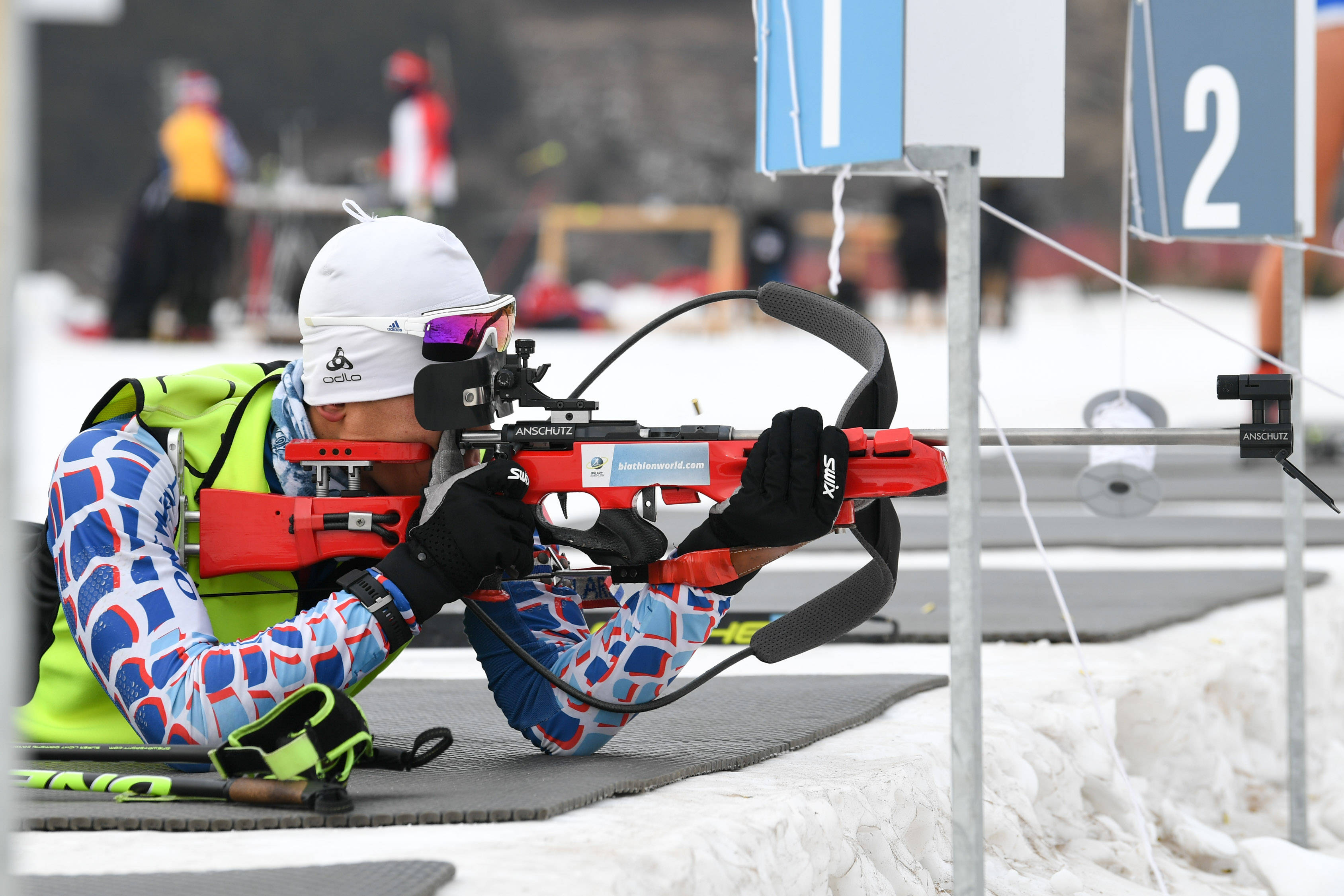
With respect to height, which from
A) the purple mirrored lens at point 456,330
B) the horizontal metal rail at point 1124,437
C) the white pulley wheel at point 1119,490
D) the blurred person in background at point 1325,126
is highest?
the blurred person in background at point 1325,126

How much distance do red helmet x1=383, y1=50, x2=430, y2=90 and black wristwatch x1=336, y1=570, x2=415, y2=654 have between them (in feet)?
39.1

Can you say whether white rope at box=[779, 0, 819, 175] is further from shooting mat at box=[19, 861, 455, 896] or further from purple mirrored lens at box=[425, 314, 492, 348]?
shooting mat at box=[19, 861, 455, 896]

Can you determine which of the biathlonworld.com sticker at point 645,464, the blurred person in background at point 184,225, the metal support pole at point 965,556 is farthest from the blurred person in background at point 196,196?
the metal support pole at point 965,556

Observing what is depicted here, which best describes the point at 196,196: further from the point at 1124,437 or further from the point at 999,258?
the point at 1124,437

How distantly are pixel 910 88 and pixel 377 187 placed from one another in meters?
14.7

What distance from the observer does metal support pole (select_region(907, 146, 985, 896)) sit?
2.16m

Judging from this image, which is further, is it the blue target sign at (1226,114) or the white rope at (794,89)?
the blue target sign at (1226,114)

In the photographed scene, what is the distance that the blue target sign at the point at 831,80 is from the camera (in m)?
2.24

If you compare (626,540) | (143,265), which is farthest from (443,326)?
(143,265)

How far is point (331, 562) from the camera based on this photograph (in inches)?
103

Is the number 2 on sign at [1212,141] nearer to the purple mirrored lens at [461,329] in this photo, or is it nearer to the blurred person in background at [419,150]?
the purple mirrored lens at [461,329]

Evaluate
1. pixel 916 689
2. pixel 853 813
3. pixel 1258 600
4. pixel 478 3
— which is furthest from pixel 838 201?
pixel 478 3

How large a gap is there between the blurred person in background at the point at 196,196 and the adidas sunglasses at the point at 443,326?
34.2 ft

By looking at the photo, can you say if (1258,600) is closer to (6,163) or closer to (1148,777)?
(1148,777)
